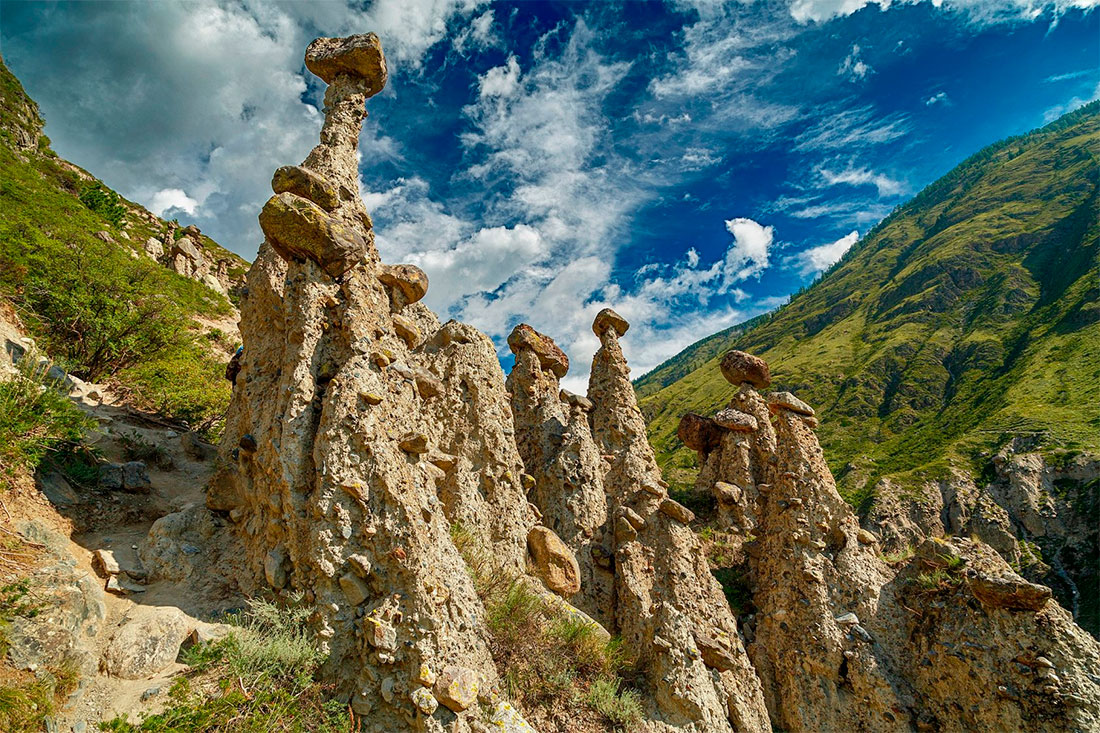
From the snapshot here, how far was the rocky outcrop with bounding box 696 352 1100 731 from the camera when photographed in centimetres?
717

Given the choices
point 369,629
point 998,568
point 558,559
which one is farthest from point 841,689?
point 369,629

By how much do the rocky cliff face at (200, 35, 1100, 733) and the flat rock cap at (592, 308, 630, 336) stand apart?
3817 millimetres

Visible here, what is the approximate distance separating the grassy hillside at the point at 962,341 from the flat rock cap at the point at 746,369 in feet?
47.6

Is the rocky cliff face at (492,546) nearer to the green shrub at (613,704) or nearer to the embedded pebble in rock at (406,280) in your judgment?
the embedded pebble in rock at (406,280)

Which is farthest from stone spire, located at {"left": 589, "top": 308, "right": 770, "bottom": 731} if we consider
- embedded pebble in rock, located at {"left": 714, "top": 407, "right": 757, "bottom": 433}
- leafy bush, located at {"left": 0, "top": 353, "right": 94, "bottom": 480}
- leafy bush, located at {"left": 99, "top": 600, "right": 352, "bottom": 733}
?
leafy bush, located at {"left": 0, "top": 353, "right": 94, "bottom": 480}

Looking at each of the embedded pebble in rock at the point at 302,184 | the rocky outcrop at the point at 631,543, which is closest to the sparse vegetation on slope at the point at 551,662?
the rocky outcrop at the point at 631,543

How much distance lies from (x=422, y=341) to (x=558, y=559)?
6106 millimetres

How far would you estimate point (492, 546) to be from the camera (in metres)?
9.10

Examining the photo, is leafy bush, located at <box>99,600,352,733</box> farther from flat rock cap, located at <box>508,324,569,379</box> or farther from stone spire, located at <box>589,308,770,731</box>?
flat rock cap, located at <box>508,324,569,379</box>

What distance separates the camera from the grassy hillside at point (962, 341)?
192 feet

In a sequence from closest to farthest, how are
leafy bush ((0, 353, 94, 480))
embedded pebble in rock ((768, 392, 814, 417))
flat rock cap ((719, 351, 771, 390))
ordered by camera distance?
leafy bush ((0, 353, 94, 480)) → embedded pebble in rock ((768, 392, 814, 417)) → flat rock cap ((719, 351, 771, 390))

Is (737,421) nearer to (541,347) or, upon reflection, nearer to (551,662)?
(541,347)

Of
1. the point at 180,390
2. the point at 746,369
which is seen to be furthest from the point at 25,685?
the point at 746,369

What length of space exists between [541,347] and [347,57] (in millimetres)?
8576
